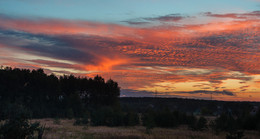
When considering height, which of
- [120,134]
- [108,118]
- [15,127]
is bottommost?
[108,118]

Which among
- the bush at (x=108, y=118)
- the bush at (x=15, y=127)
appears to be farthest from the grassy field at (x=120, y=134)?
the bush at (x=108, y=118)

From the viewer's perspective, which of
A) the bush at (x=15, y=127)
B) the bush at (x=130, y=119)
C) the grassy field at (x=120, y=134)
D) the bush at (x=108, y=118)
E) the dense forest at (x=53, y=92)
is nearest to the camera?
→ the bush at (x=15, y=127)

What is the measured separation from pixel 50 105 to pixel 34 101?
5.03 metres

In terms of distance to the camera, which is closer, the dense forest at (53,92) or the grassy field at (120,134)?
the grassy field at (120,134)

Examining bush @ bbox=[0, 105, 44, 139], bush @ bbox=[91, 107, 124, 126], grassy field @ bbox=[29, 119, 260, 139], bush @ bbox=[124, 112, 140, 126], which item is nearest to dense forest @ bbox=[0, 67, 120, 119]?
bush @ bbox=[91, 107, 124, 126]

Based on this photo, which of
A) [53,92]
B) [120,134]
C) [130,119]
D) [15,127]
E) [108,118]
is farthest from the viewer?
[53,92]

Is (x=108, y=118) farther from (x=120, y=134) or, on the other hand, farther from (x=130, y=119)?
(x=120, y=134)

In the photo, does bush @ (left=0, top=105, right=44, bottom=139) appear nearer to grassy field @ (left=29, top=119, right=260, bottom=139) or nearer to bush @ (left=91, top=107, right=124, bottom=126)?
grassy field @ (left=29, top=119, right=260, bottom=139)

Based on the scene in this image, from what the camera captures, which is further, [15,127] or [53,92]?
[53,92]

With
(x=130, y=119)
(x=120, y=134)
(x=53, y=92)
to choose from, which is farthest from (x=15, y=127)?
(x=53, y=92)

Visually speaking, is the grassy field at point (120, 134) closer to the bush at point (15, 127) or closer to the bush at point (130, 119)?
the bush at point (15, 127)

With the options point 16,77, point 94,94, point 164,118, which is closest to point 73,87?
point 94,94

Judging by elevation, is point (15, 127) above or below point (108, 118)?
above

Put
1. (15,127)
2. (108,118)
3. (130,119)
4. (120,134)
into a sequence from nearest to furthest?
(15,127) < (120,134) < (130,119) < (108,118)
